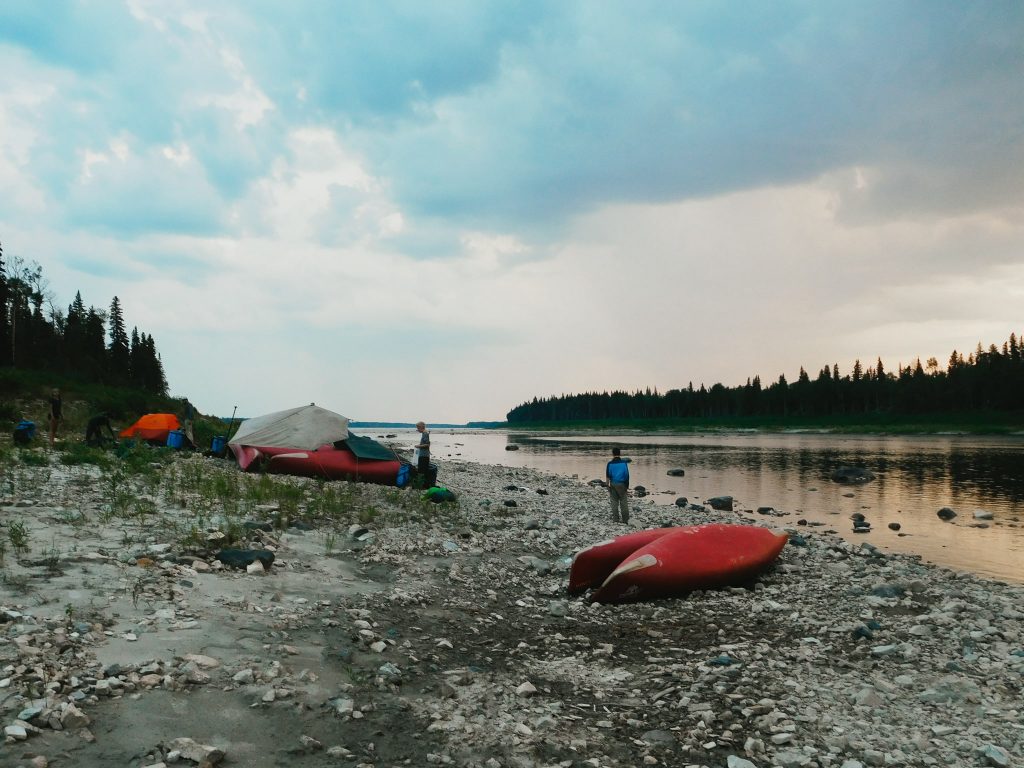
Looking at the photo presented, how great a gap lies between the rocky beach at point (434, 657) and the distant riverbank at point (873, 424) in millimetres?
103011

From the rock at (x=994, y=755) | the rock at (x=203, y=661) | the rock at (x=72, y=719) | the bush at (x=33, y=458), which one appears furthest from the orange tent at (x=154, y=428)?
the rock at (x=994, y=755)

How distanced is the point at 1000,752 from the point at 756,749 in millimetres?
2090

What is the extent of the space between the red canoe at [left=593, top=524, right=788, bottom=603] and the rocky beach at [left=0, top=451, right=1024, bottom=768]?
0.38 metres

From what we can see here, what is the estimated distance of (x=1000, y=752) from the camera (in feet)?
17.5

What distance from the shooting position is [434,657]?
23.9 ft

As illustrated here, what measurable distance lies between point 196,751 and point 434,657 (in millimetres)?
3111

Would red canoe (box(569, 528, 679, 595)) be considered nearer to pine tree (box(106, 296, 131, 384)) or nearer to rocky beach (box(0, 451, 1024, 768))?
rocky beach (box(0, 451, 1024, 768))

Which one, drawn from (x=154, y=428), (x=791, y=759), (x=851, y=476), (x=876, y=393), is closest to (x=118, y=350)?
(x=154, y=428)

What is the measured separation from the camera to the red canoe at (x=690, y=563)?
34.3 ft

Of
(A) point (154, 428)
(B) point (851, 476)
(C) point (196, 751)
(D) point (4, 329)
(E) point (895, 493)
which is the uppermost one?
(D) point (4, 329)

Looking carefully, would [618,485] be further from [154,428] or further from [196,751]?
[154,428]

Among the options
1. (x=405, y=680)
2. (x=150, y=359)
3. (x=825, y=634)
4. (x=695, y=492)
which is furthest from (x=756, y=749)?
(x=150, y=359)

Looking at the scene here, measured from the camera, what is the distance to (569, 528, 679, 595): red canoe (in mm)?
11086

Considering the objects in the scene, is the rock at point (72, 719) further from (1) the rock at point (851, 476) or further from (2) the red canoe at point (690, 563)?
(1) the rock at point (851, 476)
